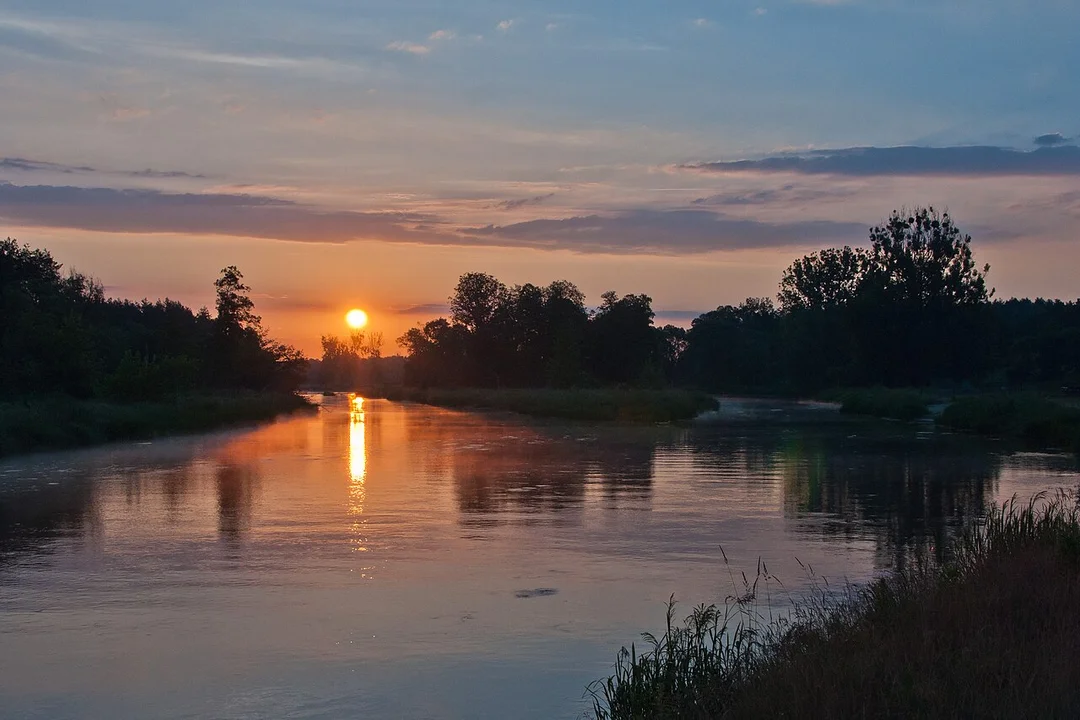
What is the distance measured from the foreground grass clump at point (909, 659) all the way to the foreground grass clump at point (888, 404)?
52248 millimetres

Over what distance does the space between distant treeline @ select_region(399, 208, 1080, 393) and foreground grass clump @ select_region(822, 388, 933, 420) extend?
1620 centimetres

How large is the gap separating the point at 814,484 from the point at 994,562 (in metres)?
15.3

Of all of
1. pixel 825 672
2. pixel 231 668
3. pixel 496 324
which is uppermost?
pixel 496 324

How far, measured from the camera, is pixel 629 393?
2847 inches

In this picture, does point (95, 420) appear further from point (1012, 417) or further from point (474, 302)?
point (474, 302)

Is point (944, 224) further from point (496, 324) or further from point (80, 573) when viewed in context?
point (80, 573)

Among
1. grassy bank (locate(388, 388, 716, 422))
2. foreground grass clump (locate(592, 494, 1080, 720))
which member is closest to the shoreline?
grassy bank (locate(388, 388, 716, 422))

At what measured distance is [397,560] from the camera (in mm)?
15531

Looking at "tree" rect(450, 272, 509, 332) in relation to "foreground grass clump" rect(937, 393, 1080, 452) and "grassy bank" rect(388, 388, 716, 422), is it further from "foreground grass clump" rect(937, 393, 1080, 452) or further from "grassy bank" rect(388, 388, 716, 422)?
"foreground grass clump" rect(937, 393, 1080, 452)

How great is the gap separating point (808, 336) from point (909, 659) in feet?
373

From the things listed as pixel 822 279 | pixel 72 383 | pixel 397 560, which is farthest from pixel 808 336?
pixel 397 560

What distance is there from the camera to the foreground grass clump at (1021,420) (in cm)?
3778

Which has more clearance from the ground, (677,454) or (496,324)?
(496,324)

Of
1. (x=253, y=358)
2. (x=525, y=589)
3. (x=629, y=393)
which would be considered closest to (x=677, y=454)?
(x=525, y=589)
